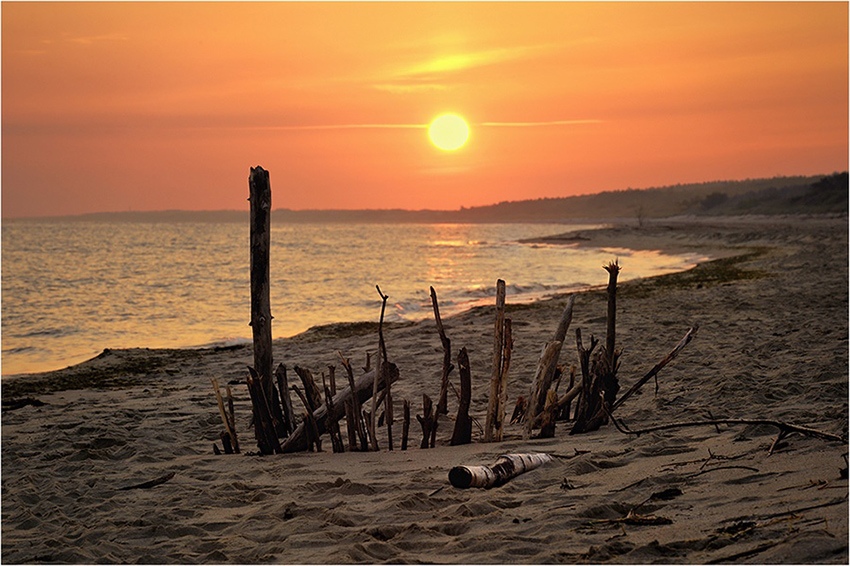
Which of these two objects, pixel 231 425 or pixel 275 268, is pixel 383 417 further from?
pixel 275 268

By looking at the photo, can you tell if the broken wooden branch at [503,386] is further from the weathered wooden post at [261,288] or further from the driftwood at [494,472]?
the weathered wooden post at [261,288]

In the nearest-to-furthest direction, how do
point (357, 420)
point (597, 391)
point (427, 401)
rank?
point (427, 401), point (357, 420), point (597, 391)

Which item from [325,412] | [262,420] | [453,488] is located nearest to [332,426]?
[325,412]

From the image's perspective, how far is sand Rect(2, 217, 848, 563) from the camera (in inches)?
165

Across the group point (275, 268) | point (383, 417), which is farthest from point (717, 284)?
point (275, 268)

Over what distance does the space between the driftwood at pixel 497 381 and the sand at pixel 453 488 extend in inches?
8.4

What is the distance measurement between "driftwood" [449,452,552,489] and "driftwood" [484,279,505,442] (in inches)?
45.4

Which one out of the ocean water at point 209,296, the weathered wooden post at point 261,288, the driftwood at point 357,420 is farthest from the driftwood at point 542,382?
the ocean water at point 209,296

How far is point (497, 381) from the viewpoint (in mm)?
6766

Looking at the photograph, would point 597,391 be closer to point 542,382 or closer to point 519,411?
point 542,382

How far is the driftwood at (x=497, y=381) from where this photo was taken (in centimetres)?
675

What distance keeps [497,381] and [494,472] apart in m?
1.48

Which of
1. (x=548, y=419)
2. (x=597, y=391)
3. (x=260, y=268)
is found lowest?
(x=548, y=419)

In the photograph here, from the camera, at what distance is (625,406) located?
7777 mm
